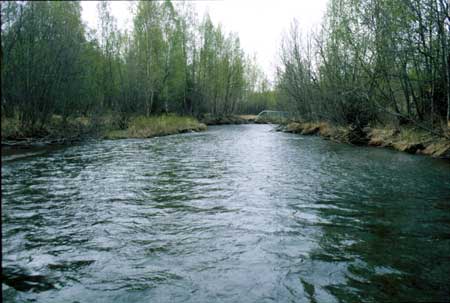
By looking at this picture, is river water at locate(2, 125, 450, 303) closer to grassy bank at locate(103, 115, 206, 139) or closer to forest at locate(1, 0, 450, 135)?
forest at locate(1, 0, 450, 135)

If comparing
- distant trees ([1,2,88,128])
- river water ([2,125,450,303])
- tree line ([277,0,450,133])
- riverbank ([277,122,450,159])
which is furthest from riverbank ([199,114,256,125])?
river water ([2,125,450,303])

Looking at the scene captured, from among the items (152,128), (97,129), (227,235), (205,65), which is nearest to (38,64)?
(227,235)

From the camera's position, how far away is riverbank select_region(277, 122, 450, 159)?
12.3 metres

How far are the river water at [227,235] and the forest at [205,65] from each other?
5.26 feet

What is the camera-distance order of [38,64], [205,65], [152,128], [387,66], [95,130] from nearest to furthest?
1. [38,64]
2. [387,66]
3. [95,130]
4. [152,128]
5. [205,65]

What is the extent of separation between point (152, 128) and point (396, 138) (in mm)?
13982

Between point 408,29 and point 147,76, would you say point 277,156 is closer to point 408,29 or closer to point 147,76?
point 408,29

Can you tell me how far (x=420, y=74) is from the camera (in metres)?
14.2

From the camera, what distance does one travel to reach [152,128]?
2266 cm

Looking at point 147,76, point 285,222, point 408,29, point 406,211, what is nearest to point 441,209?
point 406,211

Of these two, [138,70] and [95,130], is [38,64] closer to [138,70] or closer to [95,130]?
[95,130]

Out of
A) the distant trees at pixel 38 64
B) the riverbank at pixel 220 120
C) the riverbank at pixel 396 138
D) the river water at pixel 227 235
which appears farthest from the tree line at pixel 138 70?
the riverbank at pixel 396 138

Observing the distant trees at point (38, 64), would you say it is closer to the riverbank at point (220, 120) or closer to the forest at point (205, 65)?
the forest at point (205, 65)

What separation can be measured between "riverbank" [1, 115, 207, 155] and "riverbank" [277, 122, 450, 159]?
1025 cm
